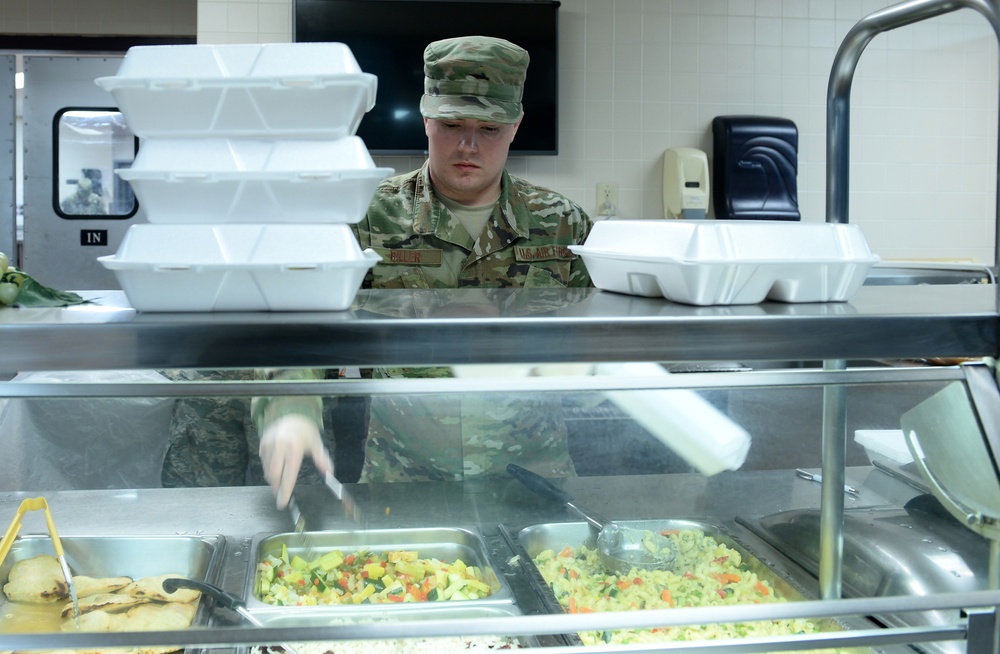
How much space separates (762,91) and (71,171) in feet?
13.1

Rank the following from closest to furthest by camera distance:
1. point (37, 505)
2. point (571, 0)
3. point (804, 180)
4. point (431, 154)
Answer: point (37, 505)
point (431, 154)
point (571, 0)
point (804, 180)

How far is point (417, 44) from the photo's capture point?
4371mm

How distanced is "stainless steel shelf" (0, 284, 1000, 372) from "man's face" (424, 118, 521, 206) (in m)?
1.51

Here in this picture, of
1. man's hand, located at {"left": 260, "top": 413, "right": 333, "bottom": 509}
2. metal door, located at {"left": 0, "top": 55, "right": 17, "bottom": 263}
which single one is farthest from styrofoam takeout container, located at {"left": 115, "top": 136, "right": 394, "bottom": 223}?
metal door, located at {"left": 0, "top": 55, "right": 17, "bottom": 263}

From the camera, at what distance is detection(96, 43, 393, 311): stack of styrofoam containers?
880mm

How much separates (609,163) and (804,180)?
44.0 inches

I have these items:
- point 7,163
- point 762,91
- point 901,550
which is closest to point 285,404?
point 901,550

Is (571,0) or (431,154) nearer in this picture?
(431,154)

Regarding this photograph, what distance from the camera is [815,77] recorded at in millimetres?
4824

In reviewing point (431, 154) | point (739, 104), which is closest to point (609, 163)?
point (739, 104)

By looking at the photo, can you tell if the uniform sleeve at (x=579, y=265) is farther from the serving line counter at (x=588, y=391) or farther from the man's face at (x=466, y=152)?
the serving line counter at (x=588, y=391)

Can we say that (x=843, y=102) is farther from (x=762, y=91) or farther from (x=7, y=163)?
(x=7, y=163)

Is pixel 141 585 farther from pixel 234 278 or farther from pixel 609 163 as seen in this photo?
pixel 609 163

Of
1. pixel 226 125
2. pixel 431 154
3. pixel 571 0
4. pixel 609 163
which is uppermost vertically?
pixel 571 0
